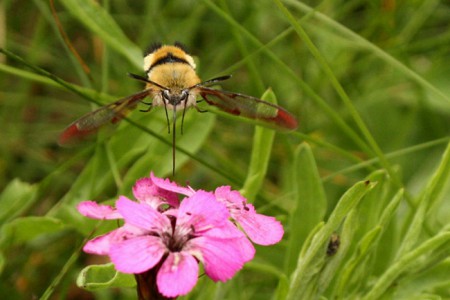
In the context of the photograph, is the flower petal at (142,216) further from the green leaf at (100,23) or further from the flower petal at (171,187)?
the green leaf at (100,23)

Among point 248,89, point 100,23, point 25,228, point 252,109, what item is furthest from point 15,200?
point 248,89

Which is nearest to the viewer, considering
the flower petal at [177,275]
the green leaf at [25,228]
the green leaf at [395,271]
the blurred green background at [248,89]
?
the flower petal at [177,275]

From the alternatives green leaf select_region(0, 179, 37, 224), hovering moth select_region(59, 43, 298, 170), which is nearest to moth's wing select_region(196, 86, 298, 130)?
hovering moth select_region(59, 43, 298, 170)

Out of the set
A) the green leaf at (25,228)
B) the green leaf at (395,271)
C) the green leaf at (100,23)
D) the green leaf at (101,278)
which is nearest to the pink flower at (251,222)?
the green leaf at (101,278)

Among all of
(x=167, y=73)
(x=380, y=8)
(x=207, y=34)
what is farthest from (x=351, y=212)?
(x=207, y=34)

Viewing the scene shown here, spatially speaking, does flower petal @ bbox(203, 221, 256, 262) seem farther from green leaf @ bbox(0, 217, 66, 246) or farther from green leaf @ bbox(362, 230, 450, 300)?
green leaf @ bbox(0, 217, 66, 246)

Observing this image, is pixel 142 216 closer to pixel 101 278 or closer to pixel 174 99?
pixel 101 278

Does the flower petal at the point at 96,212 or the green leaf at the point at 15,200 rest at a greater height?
the green leaf at the point at 15,200

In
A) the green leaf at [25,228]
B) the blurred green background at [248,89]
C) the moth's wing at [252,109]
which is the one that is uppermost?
the blurred green background at [248,89]

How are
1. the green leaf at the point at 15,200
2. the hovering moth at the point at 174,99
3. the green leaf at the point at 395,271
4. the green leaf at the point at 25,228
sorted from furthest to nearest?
the green leaf at the point at 15,200, the green leaf at the point at 25,228, the green leaf at the point at 395,271, the hovering moth at the point at 174,99
